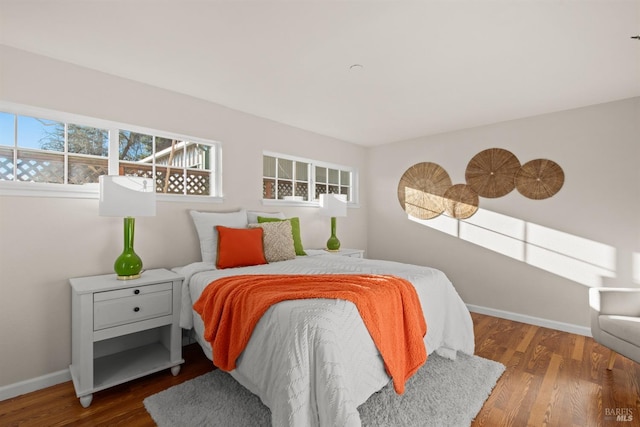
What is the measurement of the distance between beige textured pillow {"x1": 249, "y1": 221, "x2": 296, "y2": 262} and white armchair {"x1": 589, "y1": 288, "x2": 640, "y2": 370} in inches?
99.7

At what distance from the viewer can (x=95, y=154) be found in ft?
8.09

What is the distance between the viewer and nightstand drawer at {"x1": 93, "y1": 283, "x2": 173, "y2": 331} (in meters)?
1.98

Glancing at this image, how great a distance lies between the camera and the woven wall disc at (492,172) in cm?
359

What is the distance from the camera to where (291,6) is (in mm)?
1673

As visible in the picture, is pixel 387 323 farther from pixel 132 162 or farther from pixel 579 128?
pixel 579 128

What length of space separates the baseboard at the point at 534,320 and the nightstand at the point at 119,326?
3.44 m

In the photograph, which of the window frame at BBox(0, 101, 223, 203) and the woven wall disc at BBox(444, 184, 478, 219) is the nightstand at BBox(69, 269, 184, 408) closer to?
the window frame at BBox(0, 101, 223, 203)

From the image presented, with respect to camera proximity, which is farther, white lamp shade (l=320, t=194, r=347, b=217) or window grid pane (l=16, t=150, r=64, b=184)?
white lamp shade (l=320, t=194, r=347, b=217)

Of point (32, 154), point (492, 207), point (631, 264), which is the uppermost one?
point (32, 154)

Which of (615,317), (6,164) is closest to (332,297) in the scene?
(615,317)

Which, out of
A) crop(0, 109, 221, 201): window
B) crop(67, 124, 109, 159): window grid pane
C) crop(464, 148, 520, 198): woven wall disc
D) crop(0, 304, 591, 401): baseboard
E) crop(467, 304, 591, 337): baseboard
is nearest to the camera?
crop(0, 304, 591, 401): baseboard

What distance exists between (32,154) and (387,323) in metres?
2.75

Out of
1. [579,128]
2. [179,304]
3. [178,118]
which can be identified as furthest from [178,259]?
[579,128]

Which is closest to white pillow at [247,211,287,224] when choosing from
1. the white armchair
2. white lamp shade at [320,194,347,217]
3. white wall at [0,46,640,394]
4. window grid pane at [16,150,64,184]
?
white wall at [0,46,640,394]
